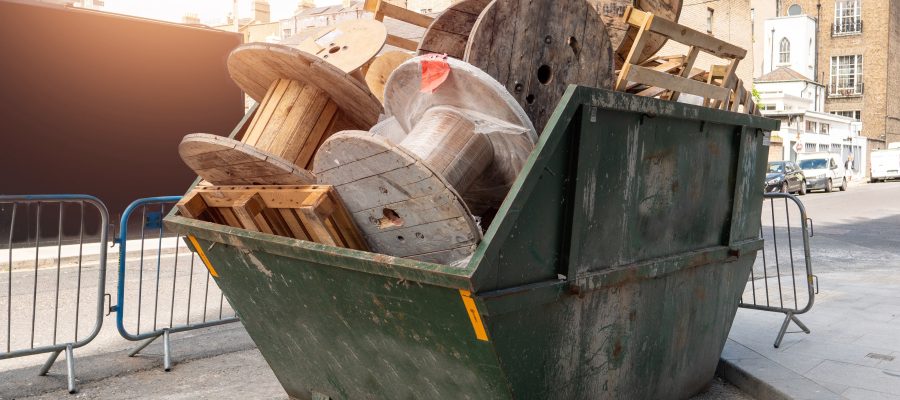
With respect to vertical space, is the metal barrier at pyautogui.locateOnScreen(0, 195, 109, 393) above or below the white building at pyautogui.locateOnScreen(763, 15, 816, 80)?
below

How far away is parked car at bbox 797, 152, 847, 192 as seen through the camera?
3184 centimetres

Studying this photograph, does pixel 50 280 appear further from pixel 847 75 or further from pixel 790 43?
pixel 847 75

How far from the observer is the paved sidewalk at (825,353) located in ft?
16.3

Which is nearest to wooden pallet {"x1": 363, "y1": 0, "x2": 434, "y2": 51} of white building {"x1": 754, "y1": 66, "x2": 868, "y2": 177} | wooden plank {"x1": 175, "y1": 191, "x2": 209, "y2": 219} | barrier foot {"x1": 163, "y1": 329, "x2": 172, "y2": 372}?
wooden plank {"x1": 175, "y1": 191, "x2": 209, "y2": 219}

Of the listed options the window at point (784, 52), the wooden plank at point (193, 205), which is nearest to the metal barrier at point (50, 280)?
the wooden plank at point (193, 205)

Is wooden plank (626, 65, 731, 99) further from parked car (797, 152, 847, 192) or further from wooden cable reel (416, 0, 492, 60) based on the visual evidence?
parked car (797, 152, 847, 192)

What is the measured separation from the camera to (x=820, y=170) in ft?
105

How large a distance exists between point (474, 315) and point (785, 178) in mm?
28931

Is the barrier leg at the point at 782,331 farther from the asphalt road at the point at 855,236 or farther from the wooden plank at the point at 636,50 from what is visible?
the asphalt road at the point at 855,236

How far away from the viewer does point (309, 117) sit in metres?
3.76

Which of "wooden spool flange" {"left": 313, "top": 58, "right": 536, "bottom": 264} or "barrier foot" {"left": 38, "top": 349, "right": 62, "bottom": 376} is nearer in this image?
"wooden spool flange" {"left": 313, "top": 58, "right": 536, "bottom": 264}

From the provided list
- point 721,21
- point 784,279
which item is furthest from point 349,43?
point 721,21

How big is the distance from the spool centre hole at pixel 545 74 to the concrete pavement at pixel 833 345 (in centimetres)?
256

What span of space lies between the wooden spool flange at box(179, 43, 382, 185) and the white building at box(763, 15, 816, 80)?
5944 centimetres
